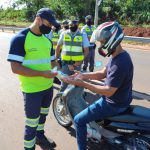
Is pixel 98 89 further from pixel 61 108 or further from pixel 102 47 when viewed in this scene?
pixel 61 108

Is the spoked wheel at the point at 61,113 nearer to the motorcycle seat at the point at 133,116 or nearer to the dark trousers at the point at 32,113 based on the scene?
the dark trousers at the point at 32,113

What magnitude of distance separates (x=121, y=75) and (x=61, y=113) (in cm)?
232

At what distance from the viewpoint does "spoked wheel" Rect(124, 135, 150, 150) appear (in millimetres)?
4133

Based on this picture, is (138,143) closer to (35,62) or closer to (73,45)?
(35,62)

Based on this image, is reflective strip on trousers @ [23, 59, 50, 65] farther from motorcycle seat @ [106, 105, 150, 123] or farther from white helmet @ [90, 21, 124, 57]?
motorcycle seat @ [106, 105, 150, 123]

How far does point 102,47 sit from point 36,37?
40.0 inches

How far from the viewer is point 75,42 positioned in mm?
7895

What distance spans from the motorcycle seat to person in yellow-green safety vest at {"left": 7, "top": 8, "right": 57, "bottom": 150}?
1076 millimetres

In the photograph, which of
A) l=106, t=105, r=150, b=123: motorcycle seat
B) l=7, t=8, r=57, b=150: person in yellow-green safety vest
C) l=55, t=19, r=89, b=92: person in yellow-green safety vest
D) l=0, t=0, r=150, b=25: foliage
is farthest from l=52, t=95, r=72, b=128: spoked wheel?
l=0, t=0, r=150, b=25: foliage

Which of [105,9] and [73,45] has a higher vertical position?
[73,45]

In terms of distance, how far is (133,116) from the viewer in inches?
165

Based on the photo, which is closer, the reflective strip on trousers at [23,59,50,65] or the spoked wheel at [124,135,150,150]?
the spoked wheel at [124,135,150,150]

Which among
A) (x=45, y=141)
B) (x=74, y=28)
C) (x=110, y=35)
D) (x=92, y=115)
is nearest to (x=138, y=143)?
(x=92, y=115)

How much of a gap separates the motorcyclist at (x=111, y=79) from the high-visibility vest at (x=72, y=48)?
333 cm
